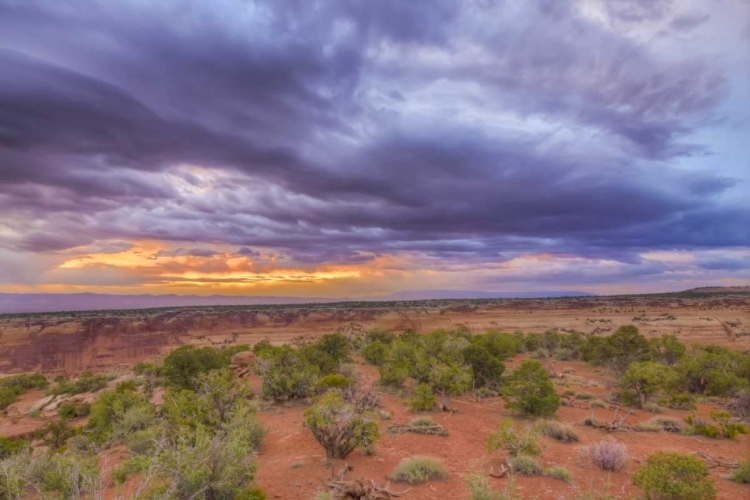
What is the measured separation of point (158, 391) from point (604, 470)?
27.1m

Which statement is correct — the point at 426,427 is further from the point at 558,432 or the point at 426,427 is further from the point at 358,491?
the point at 358,491

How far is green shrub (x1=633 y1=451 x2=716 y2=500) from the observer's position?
917 centimetres

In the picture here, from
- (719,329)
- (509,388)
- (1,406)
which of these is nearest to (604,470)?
(509,388)

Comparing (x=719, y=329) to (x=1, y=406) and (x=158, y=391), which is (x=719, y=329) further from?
(x=1, y=406)

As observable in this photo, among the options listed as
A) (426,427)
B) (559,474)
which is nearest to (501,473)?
(559,474)

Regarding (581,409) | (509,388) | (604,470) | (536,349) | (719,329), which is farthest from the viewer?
(719,329)

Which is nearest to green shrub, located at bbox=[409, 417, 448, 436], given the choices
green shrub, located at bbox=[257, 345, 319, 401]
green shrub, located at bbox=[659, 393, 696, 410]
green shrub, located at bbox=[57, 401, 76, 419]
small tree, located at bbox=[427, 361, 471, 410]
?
small tree, located at bbox=[427, 361, 471, 410]

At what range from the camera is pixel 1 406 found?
3145cm

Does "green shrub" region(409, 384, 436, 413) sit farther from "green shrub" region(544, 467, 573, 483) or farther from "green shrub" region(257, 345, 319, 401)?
"green shrub" region(544, 467, 573, 483)

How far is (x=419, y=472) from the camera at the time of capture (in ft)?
37.0

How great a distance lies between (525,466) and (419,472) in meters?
3.14

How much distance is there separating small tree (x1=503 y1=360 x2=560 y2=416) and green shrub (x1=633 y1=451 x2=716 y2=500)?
8.39 metres

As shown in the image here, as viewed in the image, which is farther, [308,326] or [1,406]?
[308,326]

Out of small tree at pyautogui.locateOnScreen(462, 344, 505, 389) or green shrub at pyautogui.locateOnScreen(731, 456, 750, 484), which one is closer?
green shrub at pyautogui.locateOnScreen(731, 456, 750, 484)
